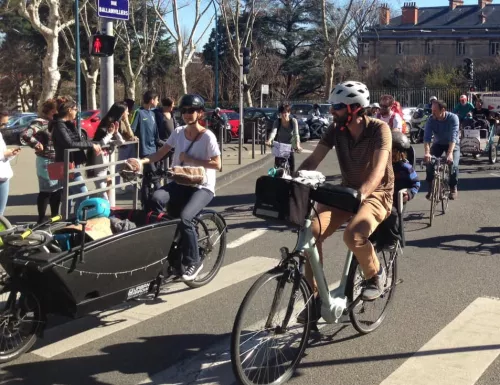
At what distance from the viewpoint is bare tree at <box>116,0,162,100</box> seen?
139 feet

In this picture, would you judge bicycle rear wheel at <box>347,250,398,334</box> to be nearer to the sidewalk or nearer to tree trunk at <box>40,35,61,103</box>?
the sidewalk

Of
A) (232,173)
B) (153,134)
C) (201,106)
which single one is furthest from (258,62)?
(201,106)

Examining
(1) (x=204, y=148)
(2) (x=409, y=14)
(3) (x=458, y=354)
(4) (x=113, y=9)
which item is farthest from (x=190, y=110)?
(2) (x=409, y=14)

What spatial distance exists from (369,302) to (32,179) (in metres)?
10.7

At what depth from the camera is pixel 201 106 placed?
617 cm

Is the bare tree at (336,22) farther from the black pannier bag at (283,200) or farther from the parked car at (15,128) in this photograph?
the black pannier bag at (283,200)

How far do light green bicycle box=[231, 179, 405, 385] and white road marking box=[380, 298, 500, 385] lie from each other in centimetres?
63

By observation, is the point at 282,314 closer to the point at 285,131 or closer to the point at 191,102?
the point at 191,102

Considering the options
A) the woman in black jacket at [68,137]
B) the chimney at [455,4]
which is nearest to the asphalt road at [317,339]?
the woman in black jacket at [68,137]

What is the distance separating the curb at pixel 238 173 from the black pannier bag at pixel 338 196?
9352 mm

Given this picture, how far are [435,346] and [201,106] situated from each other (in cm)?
289

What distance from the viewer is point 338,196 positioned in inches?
166

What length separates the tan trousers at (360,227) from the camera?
4.59 m

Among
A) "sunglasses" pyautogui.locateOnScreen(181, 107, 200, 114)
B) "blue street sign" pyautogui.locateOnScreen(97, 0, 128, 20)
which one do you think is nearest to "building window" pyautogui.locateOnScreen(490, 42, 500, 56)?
"blue street sign" pyautogui.locateOnScreen(97, 0, 128, 20)
